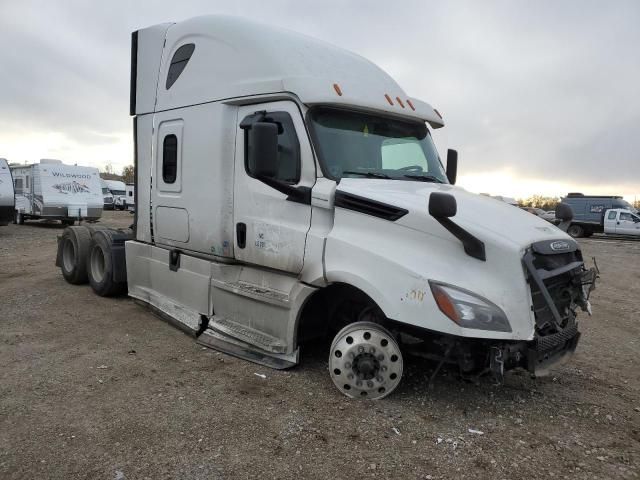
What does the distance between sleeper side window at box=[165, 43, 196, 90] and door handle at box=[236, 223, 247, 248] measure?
2174mm

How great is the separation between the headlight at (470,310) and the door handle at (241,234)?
7.22 ft

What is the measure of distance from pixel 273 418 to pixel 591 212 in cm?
3040

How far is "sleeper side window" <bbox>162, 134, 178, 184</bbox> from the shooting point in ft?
19.5

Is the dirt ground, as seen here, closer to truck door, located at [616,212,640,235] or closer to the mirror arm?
the mirror arm

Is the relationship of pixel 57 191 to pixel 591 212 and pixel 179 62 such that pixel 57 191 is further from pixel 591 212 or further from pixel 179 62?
pixel 591 212

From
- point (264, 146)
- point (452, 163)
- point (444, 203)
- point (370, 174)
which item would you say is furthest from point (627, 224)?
point (264, 146)

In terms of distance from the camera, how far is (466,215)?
3926mm

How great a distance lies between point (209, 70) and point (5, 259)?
954 cm

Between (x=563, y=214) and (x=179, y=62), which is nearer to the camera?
(x=563, y=214)

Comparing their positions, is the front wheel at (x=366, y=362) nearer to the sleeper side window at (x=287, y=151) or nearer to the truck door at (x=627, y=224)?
the sleeper side window at (x=287, y=151)

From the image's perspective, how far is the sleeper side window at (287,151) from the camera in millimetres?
4535

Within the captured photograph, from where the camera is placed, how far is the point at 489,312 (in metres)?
3.54

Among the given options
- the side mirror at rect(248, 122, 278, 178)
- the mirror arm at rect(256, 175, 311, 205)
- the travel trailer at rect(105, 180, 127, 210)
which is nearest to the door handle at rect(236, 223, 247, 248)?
the mirror arm at rect(256, 175, 311, 205)

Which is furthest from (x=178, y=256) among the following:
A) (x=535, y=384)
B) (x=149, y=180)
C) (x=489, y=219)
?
(x=535, y=384)
